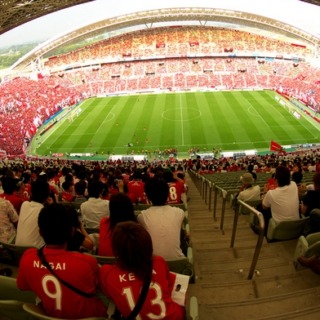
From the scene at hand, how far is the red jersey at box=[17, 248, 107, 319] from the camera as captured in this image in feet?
9.27

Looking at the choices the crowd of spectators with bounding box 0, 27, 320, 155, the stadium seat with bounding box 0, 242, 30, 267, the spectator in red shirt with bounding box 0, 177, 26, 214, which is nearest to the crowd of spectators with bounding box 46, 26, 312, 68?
the crowd of spectators with bounding box 0, 27, 320, 155

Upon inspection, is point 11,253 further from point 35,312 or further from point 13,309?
point 35,312

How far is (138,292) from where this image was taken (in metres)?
2.66

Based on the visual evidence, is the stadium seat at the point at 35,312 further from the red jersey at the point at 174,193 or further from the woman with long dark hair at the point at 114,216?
the red jersey at the point at 174,193

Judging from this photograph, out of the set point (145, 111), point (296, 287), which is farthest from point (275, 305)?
point (145, 111)

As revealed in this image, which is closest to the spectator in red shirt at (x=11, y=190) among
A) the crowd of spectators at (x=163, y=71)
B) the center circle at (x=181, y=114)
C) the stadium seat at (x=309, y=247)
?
the stadium seat at (x=309, y=247)

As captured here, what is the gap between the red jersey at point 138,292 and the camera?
2676 millimetres

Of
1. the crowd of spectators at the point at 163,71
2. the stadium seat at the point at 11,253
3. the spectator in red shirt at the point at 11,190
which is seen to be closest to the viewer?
the stadium seat at the point at 11,253

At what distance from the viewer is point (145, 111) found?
152 feet

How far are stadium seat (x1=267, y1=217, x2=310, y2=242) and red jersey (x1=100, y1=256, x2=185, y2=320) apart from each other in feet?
9.02

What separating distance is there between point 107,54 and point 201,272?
238ft

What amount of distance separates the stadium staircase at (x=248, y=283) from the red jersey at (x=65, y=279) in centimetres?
123

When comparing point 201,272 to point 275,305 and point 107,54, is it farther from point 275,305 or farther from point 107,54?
point 107,54

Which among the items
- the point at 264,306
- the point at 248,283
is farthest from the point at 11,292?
the point at 248,283
